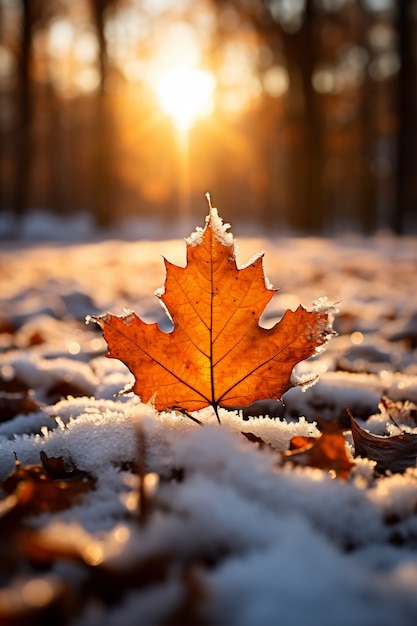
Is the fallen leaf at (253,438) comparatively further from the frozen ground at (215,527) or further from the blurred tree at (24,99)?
the blurred tree at (24,99)

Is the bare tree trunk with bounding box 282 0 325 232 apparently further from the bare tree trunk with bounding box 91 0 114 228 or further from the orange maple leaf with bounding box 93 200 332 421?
the orange maple leaf with bounding box 93 200 332 421

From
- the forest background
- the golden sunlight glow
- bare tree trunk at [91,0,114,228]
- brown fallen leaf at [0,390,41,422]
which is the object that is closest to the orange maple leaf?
brown fallen leaf at [0,390,41,422]

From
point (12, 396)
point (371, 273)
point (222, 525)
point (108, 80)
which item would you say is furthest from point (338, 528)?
point (108, 80)

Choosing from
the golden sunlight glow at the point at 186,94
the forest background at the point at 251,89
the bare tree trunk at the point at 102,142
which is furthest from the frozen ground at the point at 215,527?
the golden sunlight glow at the point at 186,94

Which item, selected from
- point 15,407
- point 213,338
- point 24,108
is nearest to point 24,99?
point 24,108

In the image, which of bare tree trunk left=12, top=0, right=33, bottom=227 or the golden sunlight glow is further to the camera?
the golden sunlight glow
